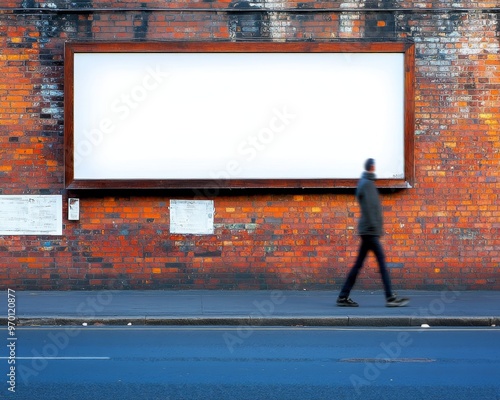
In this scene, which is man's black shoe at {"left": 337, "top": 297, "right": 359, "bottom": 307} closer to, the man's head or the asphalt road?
the asphalt road

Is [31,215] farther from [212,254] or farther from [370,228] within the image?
[370,228]

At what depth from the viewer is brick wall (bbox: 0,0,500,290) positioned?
1546 cm

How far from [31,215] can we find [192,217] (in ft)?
8.88

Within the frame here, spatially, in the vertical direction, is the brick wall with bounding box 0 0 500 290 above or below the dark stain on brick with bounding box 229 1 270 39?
below

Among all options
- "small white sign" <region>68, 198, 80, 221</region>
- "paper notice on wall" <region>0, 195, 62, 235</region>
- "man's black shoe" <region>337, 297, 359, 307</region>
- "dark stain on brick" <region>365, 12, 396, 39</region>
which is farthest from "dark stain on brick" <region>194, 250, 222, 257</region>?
"dark stain on brick" <region>365, 12, 396, 39</region>

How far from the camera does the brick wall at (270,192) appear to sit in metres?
15.5

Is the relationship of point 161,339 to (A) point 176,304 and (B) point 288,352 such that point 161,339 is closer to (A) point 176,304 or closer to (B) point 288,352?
(B) point 288,352

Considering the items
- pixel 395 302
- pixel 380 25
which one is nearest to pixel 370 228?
pixel 395 302

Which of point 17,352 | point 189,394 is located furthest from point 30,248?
point 189,394

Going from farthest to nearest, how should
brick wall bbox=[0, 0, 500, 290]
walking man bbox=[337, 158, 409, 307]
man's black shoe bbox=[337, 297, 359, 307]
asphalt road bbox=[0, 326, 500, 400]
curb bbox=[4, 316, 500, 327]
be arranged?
brick wall bbox=[0, 0, 500, 290], man's black shoe bbox=[337, 297, 359, 307], walking man bbox=[337, 158, 409, 307], curb bbox=[4, 316, 500, 327], asphalt road bbox=[0, 326, 500, 400]

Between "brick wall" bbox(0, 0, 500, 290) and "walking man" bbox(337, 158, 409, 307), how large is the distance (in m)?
2.28

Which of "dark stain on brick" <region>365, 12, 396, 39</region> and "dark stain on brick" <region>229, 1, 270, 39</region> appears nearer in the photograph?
"dark stain on brick" <region>229, 1, 270, 39</region>

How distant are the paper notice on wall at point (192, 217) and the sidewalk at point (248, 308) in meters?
1.05

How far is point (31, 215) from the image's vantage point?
1555cm
